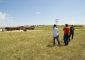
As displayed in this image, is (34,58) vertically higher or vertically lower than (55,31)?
lower

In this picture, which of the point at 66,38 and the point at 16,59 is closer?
the point at 16,59

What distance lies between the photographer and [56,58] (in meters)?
12.5

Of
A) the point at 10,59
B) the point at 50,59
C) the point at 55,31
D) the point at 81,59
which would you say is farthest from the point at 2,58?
the point at 55,31

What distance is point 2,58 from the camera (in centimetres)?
1266

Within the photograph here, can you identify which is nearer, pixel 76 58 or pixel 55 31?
pixel 76 58

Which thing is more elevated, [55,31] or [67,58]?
[55,31]

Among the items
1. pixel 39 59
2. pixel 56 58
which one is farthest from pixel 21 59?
pixel 56 58

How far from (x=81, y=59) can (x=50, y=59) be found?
1.83 meters

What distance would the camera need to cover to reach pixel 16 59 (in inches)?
486

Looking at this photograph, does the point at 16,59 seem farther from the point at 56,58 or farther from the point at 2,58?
the point at 56,58

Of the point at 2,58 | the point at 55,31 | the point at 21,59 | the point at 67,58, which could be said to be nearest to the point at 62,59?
the point at 67,58

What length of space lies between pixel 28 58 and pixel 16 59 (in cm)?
74

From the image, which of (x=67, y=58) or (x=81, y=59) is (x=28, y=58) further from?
(x=81, y=59)

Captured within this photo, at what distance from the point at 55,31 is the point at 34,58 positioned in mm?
6566
